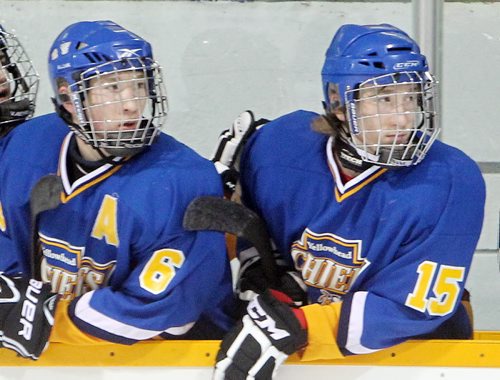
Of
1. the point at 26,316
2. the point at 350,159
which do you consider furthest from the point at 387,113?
the point at 26,316

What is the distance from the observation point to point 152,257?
182 centimetres

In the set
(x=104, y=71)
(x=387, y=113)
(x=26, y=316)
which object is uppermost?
(x=104, y=71)

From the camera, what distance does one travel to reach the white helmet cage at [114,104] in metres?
1.82

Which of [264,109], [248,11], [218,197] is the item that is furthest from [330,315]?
[248,11]

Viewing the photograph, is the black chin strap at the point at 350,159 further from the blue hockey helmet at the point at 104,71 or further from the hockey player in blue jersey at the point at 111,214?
the blue hockey helmet at the point at 104,71

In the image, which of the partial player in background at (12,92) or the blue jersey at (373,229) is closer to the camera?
the blue jersey at (373,229)

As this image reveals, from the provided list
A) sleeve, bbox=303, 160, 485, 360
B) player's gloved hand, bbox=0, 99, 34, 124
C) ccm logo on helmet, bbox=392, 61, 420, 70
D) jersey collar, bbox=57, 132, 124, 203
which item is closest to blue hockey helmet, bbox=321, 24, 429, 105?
ccm logo on helmet, bbox=392, 61, 420, 70

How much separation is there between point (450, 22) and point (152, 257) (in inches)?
58.5

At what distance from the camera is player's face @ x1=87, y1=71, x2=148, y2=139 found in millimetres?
1824

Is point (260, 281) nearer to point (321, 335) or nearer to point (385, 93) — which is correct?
point (321, 335)

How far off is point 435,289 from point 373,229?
0.55 ft

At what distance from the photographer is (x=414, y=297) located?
181 cm

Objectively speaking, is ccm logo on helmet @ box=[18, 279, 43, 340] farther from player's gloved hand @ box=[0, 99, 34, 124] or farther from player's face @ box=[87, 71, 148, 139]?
player's gloved hand @ box=[0, 99, 34, 124]

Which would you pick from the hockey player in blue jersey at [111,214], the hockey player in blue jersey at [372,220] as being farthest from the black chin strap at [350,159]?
the hockey player in blue jersey at [111,214]
